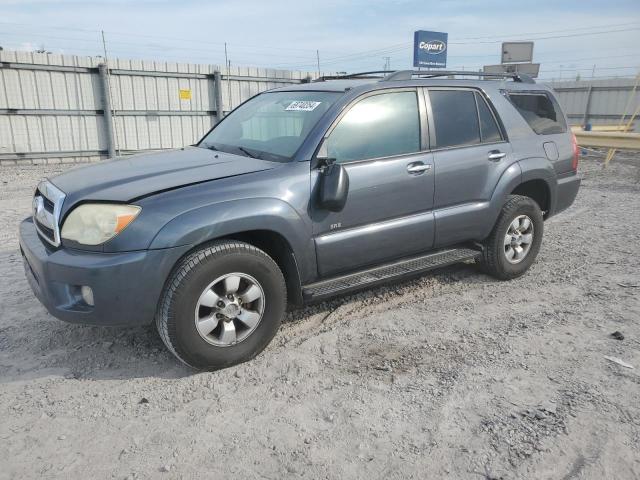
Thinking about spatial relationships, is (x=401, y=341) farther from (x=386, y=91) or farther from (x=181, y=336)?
(x=386, y=91)

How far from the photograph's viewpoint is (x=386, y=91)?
3.96 m

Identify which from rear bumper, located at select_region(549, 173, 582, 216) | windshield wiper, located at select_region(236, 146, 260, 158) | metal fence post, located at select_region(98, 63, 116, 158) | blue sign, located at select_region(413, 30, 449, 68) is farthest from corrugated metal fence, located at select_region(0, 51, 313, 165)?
rear bumper, located at select_region(549, 173, 582, 216)

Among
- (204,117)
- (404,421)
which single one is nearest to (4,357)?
(404,421)

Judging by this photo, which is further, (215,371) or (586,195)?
(586,195)

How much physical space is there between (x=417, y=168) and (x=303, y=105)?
100 cm

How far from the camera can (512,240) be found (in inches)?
190

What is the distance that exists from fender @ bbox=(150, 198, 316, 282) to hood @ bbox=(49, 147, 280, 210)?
0.81ft

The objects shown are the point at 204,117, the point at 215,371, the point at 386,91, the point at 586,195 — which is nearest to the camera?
the point at 215,371

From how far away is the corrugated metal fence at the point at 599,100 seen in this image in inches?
697

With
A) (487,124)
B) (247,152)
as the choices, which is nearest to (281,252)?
(247,152)

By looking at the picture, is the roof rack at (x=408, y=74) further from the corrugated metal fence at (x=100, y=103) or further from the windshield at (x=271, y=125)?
the corrugated metal fence at (x=100, y=103)

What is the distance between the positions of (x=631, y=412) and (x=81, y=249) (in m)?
3.17

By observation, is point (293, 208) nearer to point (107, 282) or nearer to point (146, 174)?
point (146, 174)

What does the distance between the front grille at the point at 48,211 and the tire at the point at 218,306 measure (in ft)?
2.55
